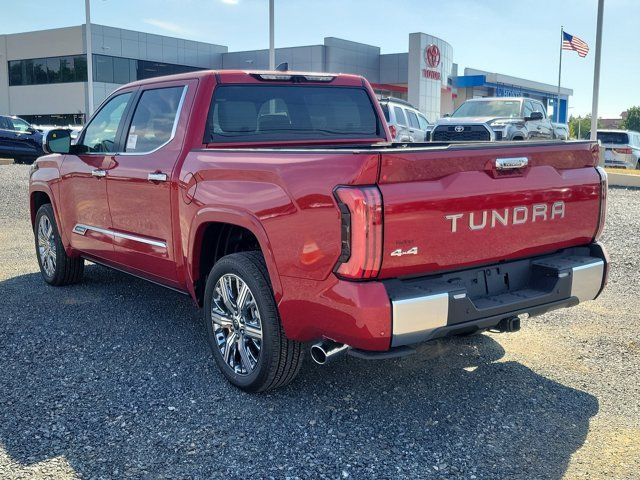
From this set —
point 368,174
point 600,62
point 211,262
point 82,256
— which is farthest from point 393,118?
point 368,174

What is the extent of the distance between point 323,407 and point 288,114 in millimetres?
2265

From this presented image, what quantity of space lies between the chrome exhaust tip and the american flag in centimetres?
2862

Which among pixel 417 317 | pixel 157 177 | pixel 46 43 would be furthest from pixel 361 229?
pixel 46 43

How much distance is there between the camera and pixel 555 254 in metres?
4.06

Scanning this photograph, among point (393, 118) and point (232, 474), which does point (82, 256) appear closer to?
A: point (232, 474)

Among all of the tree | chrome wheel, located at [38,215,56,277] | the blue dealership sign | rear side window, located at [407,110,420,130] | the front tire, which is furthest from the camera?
the tree

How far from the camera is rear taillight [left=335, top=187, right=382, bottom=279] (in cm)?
309

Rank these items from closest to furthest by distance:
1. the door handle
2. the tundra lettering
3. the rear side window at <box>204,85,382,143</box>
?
the tundra lettering, the door handle, the rear side window at <box>204,85,382,143</box>

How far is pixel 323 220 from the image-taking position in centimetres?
327

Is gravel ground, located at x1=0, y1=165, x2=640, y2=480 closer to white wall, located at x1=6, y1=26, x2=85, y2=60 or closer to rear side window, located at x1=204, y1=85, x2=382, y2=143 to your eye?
rear side window, located at x1=204, y1=85, x2=382, y2=143

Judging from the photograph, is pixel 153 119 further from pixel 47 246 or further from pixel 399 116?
pixel 399 116

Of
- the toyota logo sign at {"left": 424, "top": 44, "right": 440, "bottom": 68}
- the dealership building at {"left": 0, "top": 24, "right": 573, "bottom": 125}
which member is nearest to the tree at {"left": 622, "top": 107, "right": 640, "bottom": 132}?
the dealership building at {"left": 0, "top": 24, "right": 573, "bottom": 125}

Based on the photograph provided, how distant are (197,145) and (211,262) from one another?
2.57ft

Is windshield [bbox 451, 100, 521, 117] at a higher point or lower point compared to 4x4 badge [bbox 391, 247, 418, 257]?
higher
